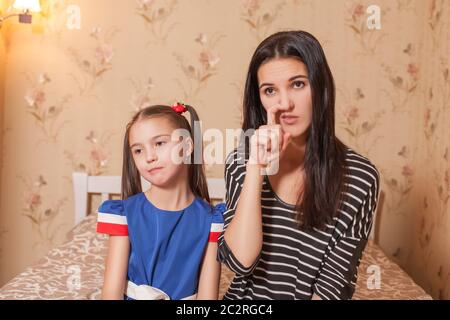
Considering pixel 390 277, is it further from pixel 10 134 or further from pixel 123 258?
pixel 10 134

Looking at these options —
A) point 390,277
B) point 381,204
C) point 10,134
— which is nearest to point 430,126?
point 381,204

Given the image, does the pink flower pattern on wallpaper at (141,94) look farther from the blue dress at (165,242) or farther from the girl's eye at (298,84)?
the girl's eye at (298,84)

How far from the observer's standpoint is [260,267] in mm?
905

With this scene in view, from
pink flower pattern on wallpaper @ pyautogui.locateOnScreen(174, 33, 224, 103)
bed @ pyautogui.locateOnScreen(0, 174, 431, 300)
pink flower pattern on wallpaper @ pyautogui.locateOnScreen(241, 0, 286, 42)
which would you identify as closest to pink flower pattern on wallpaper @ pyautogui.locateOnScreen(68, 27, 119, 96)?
pink flower pattern on wallpaper @ pyautogui.locateOnScreen(174, 33, 224, 103)

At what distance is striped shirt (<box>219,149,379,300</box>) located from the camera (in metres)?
0.85

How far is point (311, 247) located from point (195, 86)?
123 cm

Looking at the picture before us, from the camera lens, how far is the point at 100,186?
2088mm

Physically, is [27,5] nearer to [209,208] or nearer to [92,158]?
[92,158]

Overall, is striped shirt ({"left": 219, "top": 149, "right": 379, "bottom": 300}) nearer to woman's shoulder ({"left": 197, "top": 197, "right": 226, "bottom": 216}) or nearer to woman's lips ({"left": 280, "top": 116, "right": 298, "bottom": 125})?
woman's shoulder ({"left": 197, "top": 197, "right": 226, "bottom": 216})

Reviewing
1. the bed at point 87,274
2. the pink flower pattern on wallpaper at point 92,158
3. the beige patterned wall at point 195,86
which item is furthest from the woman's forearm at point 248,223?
the pink flower pattern on wallpaper at point 92,158

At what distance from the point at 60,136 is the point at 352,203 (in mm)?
1466

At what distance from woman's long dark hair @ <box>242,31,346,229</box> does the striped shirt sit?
23mm

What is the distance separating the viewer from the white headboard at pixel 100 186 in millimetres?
2055

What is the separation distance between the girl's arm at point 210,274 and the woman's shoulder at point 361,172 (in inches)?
9.9
